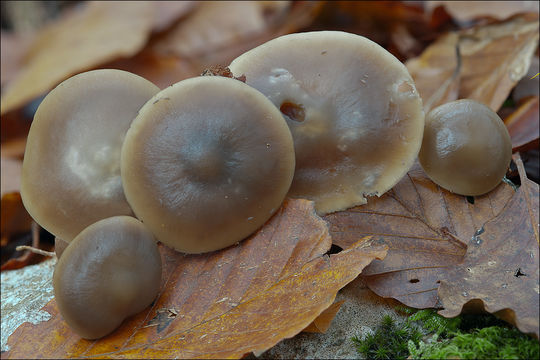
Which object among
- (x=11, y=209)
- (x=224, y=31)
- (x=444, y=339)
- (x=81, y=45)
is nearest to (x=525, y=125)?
(x=444, y=339)

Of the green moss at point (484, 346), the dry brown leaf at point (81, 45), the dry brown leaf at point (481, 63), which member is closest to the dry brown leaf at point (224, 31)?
the dry brown leaf at point (81, 45)

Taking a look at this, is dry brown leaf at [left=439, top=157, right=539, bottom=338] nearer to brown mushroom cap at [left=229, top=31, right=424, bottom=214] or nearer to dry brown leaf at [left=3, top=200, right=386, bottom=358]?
dry brown leaf at [left=3, top=200, right=386, bottom=358]

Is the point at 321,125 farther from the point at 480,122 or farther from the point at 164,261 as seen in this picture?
the point at 164,261

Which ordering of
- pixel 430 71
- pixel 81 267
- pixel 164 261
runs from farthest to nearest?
pixel 430 71, pixel 164 261, pixel 81 267

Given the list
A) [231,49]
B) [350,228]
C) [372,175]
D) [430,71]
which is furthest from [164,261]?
[231,49]

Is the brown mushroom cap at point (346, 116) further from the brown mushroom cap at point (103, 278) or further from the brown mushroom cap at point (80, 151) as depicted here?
the brown mushroom cap at point (103, 278)

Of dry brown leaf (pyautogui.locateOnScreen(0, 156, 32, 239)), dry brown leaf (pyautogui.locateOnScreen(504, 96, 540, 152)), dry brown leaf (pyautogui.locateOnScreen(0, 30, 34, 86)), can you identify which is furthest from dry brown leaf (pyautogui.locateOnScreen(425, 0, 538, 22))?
dry brown leaf (pyautogui.locateOnScreen(0, 30, 34, 86))

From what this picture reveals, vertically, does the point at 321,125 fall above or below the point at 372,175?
above
